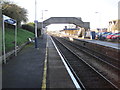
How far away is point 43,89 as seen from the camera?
5.80 m

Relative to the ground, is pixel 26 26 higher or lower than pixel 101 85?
higher

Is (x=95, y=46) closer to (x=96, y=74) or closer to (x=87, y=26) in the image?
(x=96, y=74)

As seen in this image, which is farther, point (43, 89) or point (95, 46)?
point (95, 46)

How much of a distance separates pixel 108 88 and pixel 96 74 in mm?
2295

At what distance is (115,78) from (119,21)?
274 feet

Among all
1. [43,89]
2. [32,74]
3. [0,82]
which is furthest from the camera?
[32,74]

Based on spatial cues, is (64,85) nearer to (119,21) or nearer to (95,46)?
(95,46)

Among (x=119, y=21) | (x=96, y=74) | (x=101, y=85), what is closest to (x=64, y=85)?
(x=101, y=85)

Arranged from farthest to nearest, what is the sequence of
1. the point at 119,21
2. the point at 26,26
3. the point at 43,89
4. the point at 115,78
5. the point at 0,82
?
the point at 119,21 → the point at 26,26 → the point at 115,78 → the point at 0,82 → the point at 43,89

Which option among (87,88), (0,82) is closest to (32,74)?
(0,82)

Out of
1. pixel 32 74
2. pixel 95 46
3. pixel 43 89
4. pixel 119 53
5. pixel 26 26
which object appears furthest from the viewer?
pixel 26 26

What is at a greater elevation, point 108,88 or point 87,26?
point 87,26

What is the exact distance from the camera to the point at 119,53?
616 inches

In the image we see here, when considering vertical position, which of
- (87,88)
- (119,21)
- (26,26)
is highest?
(119,21)
